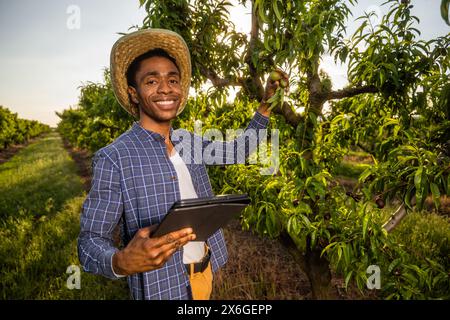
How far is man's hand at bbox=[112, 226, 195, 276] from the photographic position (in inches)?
39.9

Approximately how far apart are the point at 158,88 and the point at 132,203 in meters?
0.64

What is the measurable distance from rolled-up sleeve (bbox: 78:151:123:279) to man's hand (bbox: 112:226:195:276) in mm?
143

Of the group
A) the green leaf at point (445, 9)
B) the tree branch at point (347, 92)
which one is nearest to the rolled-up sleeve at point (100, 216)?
the green leaf at point (445, 9)

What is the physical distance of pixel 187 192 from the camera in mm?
1678

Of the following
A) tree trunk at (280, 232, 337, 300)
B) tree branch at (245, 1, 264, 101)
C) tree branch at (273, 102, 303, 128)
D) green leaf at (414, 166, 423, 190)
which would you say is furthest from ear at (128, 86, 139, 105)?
tree trunk at (280, 232, 337, 300)

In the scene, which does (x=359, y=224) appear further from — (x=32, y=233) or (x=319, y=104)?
(x=32, y=233)

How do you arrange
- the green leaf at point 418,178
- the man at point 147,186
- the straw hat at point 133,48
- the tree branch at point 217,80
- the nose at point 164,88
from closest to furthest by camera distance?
1. the man at point 147,186
2. the green leaf at point 418,178
3. the nose at point 164,88
4. the straw hat at point 133,48
5. the tree branch at point 217,80

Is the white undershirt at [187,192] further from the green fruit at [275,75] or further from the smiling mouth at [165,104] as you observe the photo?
the green fruit at [275,75]

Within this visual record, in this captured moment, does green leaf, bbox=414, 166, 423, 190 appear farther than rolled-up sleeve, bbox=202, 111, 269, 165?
No

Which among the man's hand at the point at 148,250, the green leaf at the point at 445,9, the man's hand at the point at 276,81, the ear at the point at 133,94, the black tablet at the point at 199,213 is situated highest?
the green leaf at the point at 445,9

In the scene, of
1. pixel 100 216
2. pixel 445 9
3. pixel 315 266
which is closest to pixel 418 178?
pixel 445 9

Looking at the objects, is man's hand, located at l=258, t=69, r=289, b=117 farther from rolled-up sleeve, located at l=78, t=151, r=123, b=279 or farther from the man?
rolled-up sleeve, located at l=78, t=151, r=123, b=279

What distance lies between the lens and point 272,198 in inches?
76.4

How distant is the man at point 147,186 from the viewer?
1188 mm
